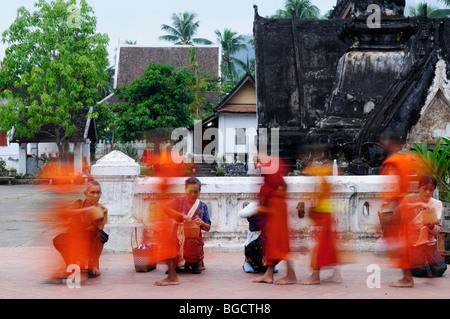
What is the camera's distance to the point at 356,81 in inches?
614

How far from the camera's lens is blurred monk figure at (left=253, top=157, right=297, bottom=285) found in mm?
7672

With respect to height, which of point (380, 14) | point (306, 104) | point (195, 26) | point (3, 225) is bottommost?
point (3, 225)

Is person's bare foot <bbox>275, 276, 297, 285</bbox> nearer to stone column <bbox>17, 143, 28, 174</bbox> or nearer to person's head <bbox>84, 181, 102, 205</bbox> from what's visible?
person's head <bbox>84, 181, 102, 205</bbox>

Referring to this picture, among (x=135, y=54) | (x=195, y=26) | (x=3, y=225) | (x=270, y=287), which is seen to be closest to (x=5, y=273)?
(x=270, y=287)

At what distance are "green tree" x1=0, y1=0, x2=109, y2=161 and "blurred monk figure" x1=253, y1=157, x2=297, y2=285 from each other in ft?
92.4

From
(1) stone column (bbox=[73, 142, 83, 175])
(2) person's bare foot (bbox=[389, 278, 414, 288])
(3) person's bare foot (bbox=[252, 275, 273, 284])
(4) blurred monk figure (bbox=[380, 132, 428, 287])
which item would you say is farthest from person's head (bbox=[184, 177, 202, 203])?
(1) stone column (bbox=[73, 142, 83, 175])

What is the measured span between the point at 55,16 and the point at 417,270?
3044 centimetres

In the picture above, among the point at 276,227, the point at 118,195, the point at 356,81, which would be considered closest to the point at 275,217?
the point at 276,227

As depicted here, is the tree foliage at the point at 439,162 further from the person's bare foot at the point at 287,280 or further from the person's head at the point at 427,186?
the person's bare foot at the point at 287,280

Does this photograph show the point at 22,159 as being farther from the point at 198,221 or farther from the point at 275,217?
the point at 275,217

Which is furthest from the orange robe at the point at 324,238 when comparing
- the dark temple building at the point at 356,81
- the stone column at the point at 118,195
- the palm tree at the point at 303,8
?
the palm tree at the point at 303,8

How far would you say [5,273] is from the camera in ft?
27.7

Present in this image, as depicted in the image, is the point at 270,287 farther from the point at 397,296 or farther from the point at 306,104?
the point at 306,104

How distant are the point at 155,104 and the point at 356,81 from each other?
2225 centimetres
